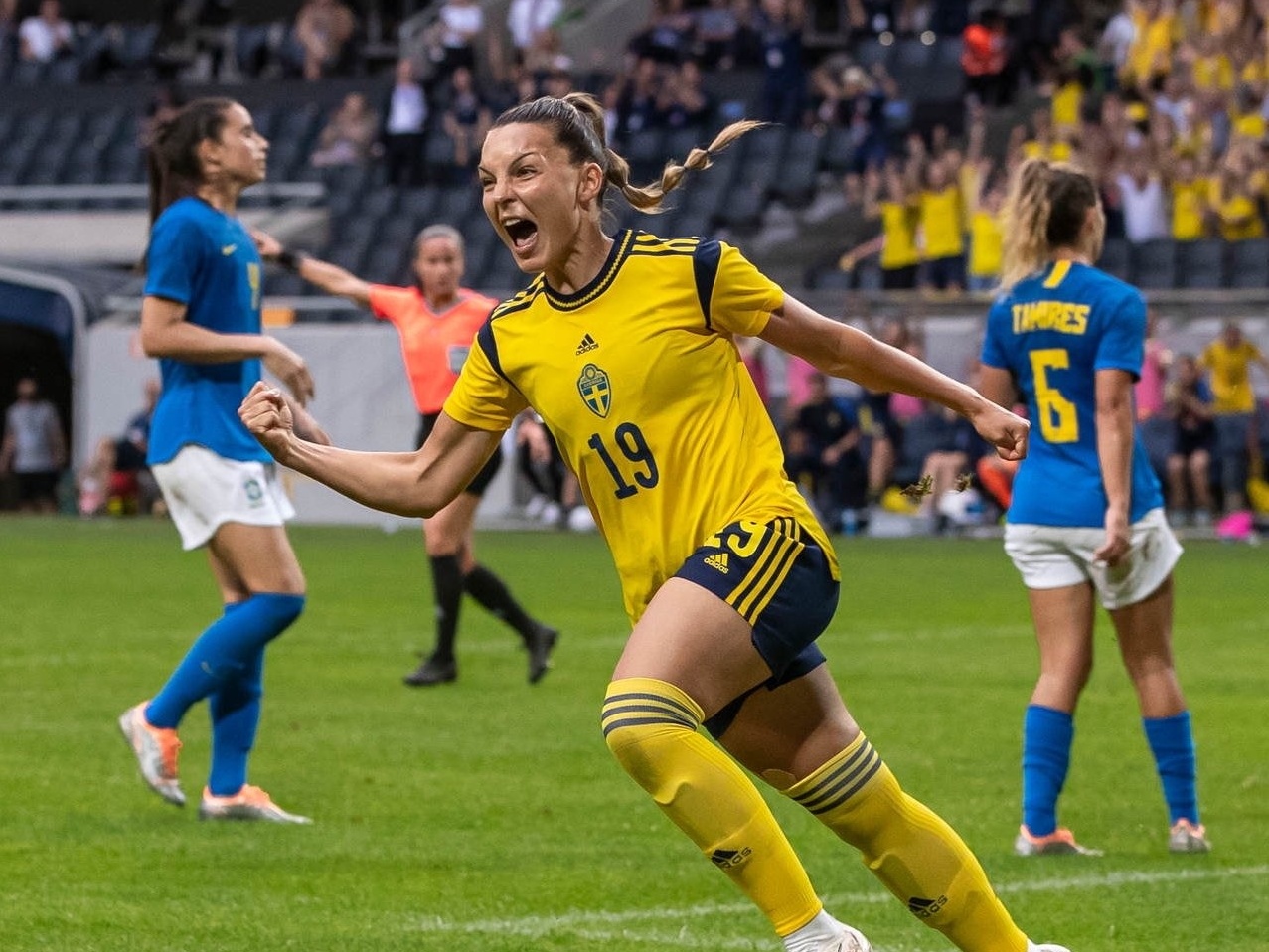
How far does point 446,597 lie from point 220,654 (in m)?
4.04

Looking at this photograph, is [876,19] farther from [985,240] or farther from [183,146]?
[183,146]

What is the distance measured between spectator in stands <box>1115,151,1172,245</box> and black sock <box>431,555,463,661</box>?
1438 centimetres

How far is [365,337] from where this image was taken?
1065 inches

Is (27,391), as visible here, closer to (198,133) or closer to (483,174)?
(198,133)

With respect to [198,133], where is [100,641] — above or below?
below

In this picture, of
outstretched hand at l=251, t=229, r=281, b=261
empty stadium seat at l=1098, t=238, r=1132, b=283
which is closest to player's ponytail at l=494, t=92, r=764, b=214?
outstretched hand at l=251, t=229, r=281, b=261

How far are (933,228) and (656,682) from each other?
69.0ft

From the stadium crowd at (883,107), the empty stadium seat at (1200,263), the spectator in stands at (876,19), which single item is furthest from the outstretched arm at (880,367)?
the spectator in stands at (876,19)

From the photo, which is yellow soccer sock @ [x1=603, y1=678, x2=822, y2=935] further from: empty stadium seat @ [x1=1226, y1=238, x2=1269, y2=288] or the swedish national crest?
empty stadium seat @ [x1=1226, y1=238, x2=1269, y2=288]

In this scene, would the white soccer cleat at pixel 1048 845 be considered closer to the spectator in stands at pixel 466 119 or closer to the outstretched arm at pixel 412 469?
the outstretched arm at pixel 412 469

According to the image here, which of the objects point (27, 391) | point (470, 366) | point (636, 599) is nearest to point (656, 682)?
point (636, 599)

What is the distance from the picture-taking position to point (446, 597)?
11.5 m

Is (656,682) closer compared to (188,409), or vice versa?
(656,682)

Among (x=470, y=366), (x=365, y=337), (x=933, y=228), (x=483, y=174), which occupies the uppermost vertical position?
(x=483, y=174)
